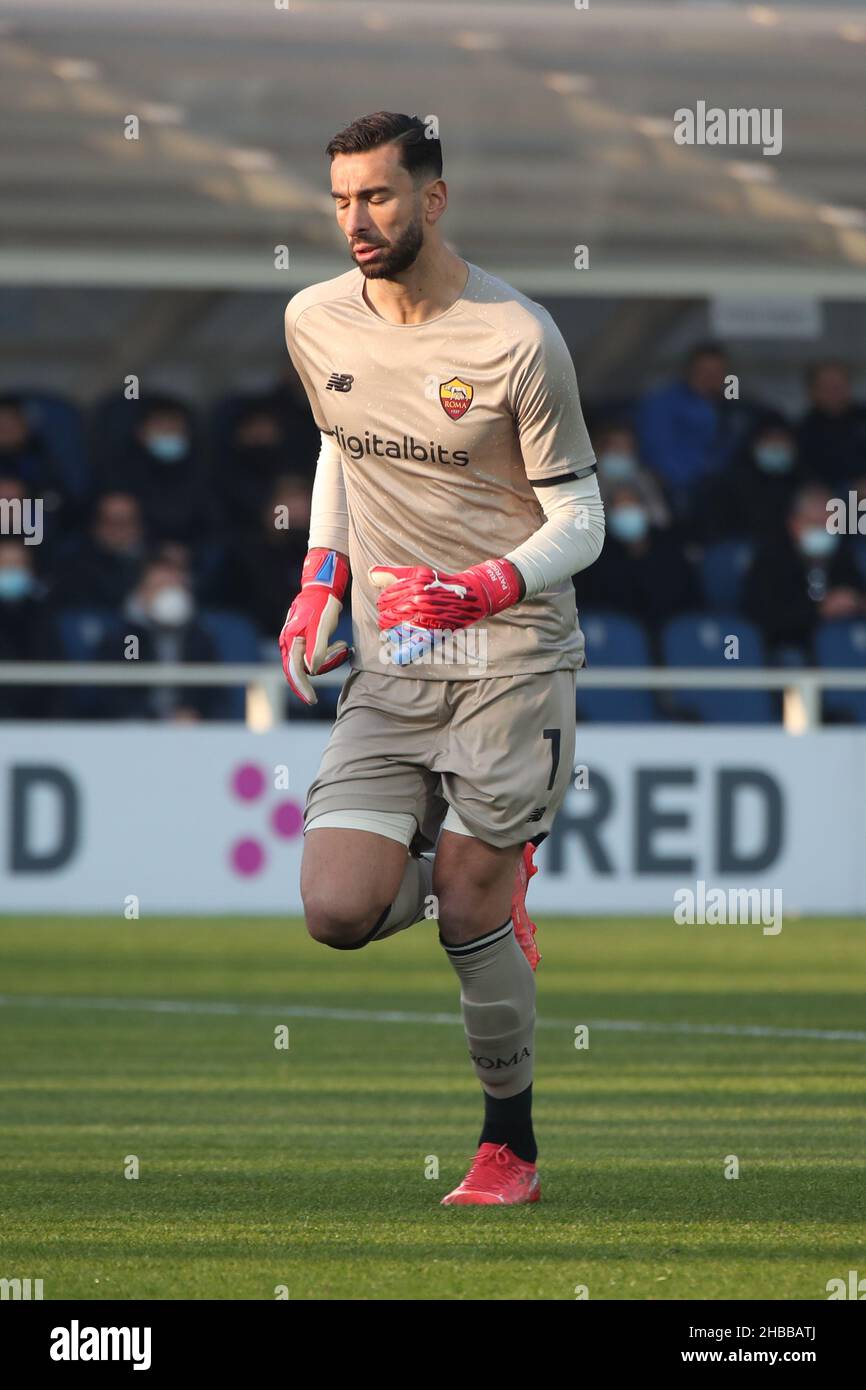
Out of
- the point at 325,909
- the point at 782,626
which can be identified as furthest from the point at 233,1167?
the point at 782,626

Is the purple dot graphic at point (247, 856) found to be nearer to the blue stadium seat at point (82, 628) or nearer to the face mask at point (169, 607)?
the face mask at point (169, 607)

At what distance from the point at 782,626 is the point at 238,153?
13.7 feet

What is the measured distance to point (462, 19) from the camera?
1393cm

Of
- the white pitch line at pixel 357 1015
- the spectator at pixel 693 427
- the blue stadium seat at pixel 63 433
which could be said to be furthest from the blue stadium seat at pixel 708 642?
the white pitch line at pixel 357 1015

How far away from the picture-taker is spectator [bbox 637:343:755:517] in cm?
1555

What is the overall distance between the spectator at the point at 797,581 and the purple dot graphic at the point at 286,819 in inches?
136

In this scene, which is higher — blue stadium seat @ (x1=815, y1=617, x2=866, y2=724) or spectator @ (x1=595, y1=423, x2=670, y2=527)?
spectator @ (x1=595, y1=423, x2=670, y2=527)

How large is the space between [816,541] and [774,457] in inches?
29.2

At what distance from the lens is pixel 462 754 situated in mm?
5141

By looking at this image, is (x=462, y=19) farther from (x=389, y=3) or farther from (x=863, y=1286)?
(x=863, y=1286)

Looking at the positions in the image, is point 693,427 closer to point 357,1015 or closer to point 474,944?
point 357,1015

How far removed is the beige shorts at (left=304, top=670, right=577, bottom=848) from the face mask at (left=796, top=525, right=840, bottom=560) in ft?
32.3

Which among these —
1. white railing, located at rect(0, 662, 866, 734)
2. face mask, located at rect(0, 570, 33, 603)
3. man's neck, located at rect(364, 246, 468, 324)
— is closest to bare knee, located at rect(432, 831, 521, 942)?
man's neck, located at rect(364, 246, 468, 324)

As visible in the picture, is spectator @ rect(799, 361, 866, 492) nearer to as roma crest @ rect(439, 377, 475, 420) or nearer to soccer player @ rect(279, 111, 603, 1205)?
soccer player @ rect(279, 111, 603, 1205)
